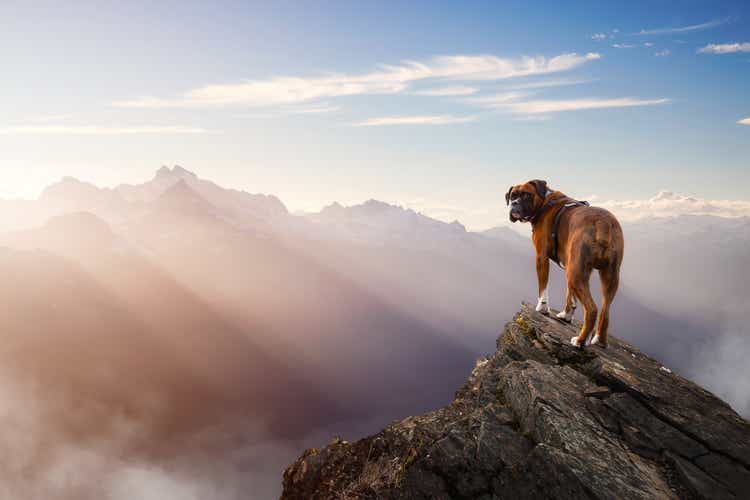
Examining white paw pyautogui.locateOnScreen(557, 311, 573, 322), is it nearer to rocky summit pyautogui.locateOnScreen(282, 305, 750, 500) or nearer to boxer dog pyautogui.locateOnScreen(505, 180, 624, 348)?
boxer dog pyautogui.locateOnScreen(505, 180, 624, 348)

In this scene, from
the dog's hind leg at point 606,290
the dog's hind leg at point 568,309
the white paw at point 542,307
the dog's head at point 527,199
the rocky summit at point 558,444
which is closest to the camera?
the rocky summit at point 558,444

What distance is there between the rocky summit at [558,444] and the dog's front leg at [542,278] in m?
2.25

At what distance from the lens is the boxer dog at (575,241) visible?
10.6 m

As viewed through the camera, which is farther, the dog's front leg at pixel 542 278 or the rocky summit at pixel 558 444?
the dog's front leg at pixel 542 278

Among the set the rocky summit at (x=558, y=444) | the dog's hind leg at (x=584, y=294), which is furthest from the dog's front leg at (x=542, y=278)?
the rocky summit at (x=558, y=444)

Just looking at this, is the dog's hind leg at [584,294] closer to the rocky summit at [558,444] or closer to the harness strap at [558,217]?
the rocky summit at [558,444]

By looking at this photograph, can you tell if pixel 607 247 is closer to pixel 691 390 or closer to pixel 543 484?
pixel 691 390

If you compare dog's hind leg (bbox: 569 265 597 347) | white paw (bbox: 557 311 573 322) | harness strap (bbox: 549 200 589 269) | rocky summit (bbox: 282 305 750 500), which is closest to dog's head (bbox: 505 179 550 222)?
harness strap (bbox: 549 200 589 269)

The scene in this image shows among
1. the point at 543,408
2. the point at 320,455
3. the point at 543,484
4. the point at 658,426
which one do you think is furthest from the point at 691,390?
the point at 320,455

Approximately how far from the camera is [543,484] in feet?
25.0

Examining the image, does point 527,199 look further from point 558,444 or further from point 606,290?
point 558,444

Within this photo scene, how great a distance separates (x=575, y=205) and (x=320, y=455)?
10165mm

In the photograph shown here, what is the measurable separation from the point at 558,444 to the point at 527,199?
717cm

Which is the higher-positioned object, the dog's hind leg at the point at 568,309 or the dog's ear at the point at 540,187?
the dog's ear at the point at 540,187
